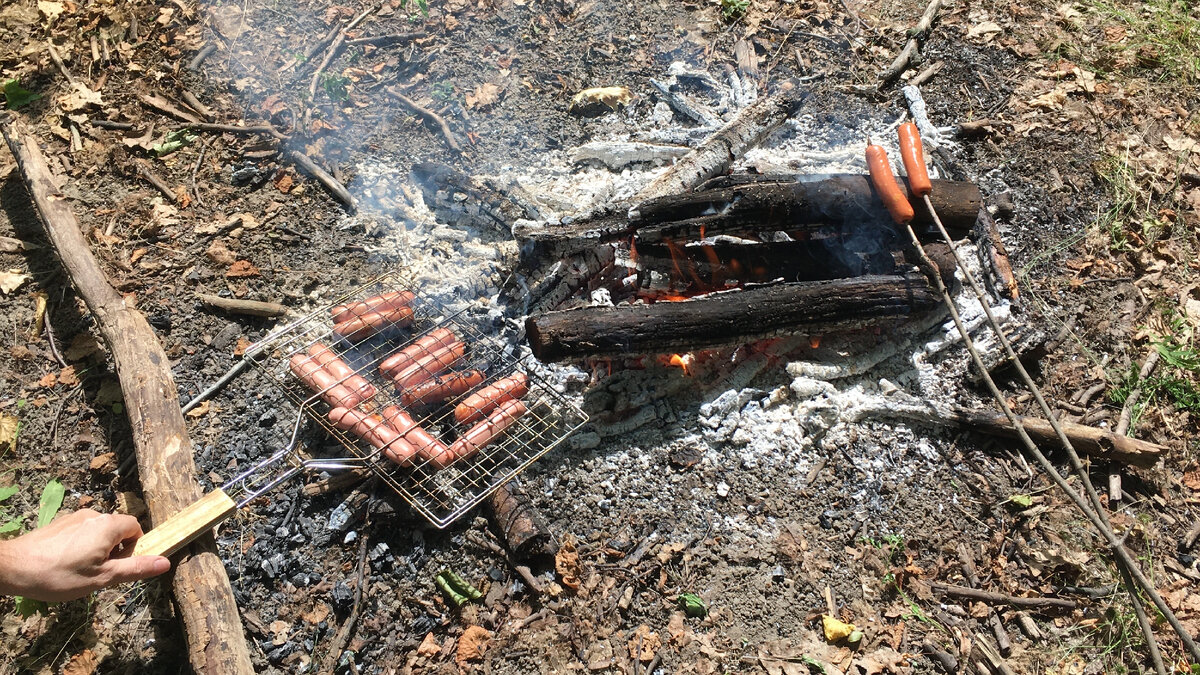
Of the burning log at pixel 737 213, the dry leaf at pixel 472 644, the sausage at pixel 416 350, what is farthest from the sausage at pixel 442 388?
the dry leaf at pixel 472 644

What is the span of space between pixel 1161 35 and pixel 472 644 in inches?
284

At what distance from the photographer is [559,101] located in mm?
6012

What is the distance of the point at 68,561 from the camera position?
280 cm

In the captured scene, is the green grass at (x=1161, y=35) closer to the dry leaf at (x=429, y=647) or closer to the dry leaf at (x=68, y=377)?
the dry leaf at (x=429, y=647)

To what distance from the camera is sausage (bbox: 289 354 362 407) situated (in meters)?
3.80

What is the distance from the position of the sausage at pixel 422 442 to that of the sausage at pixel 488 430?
52 mm

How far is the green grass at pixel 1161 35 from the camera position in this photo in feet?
20.1

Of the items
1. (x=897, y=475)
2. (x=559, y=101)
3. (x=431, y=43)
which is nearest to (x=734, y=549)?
(x=897, y=475)

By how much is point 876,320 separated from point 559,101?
316 centimetres

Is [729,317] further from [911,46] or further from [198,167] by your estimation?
[198,167]

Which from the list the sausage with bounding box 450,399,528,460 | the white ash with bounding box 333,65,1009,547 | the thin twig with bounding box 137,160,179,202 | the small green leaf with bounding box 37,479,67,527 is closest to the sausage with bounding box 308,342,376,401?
the sausage with bounding box 450,399,528,460

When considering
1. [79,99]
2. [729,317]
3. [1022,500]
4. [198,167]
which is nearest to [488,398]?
[729,317]

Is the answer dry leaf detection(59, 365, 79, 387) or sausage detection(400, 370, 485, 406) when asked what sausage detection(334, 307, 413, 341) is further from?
dry leaf detection(59, 365, 79, 387)

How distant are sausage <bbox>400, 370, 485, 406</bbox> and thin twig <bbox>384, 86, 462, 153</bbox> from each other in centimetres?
227
